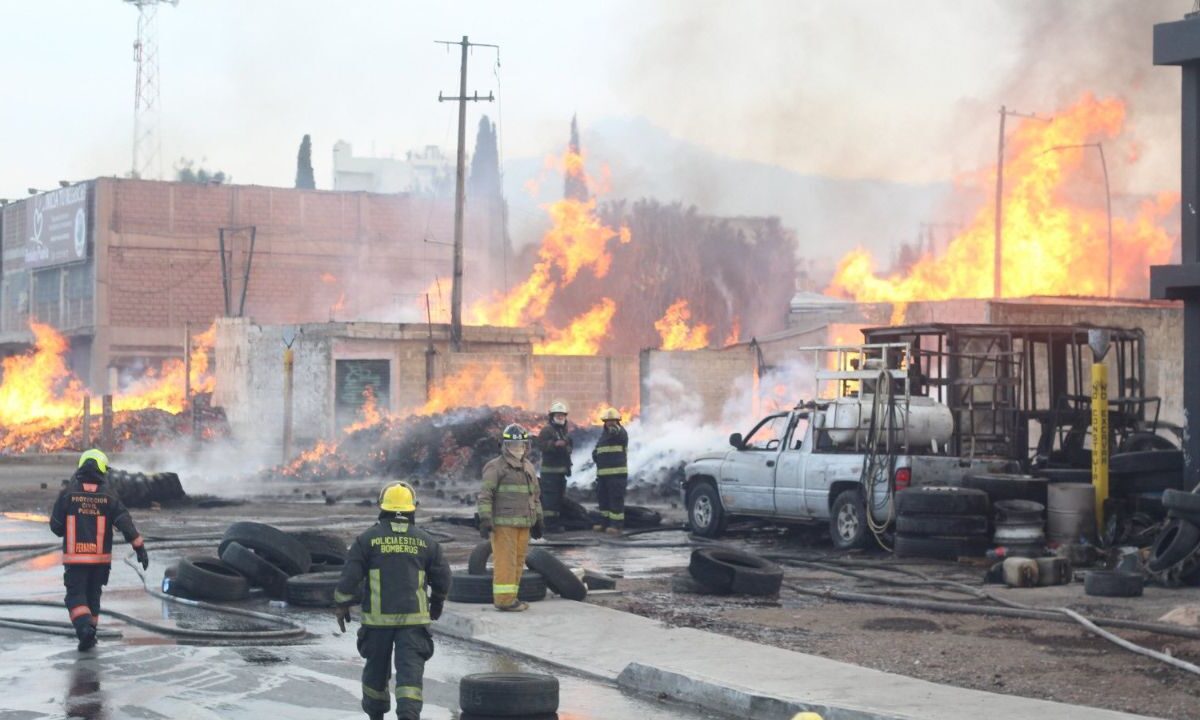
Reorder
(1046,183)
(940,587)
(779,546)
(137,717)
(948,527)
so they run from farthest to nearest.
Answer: (1046,183), (779,546), (948,527), (940,587), (137,717)

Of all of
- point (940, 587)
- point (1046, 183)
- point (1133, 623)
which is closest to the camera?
point (1133, 623)

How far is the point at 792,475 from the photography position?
66.9 feet

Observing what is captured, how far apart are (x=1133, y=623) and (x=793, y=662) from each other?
303 cm

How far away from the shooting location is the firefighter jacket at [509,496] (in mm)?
13555

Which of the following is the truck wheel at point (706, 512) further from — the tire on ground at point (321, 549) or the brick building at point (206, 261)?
the brick building at point (206, 261)

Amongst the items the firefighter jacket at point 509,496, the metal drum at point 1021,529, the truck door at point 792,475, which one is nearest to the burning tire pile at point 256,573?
the firefighter jacket at point 509,496

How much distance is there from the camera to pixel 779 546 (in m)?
20.5

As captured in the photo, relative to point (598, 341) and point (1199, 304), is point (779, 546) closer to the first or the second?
point (1199, 304)

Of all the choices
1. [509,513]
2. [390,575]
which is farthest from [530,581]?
[390,575]

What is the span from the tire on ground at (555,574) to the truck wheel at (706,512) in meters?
7.09

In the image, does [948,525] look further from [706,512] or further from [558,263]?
[558,263]

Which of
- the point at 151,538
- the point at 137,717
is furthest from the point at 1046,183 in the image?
the point at 137,717

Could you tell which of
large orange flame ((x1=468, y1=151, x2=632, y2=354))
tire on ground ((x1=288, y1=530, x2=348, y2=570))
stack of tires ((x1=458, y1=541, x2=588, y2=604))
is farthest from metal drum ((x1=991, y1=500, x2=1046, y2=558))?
large orange flame ((x1=468, y1=151, x2=632, y2=354))

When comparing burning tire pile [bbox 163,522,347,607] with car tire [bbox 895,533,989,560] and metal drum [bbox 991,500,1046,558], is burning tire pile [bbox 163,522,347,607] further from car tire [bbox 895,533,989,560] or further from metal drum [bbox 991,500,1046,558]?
metal drum [bbox 991,500,1046,558]
